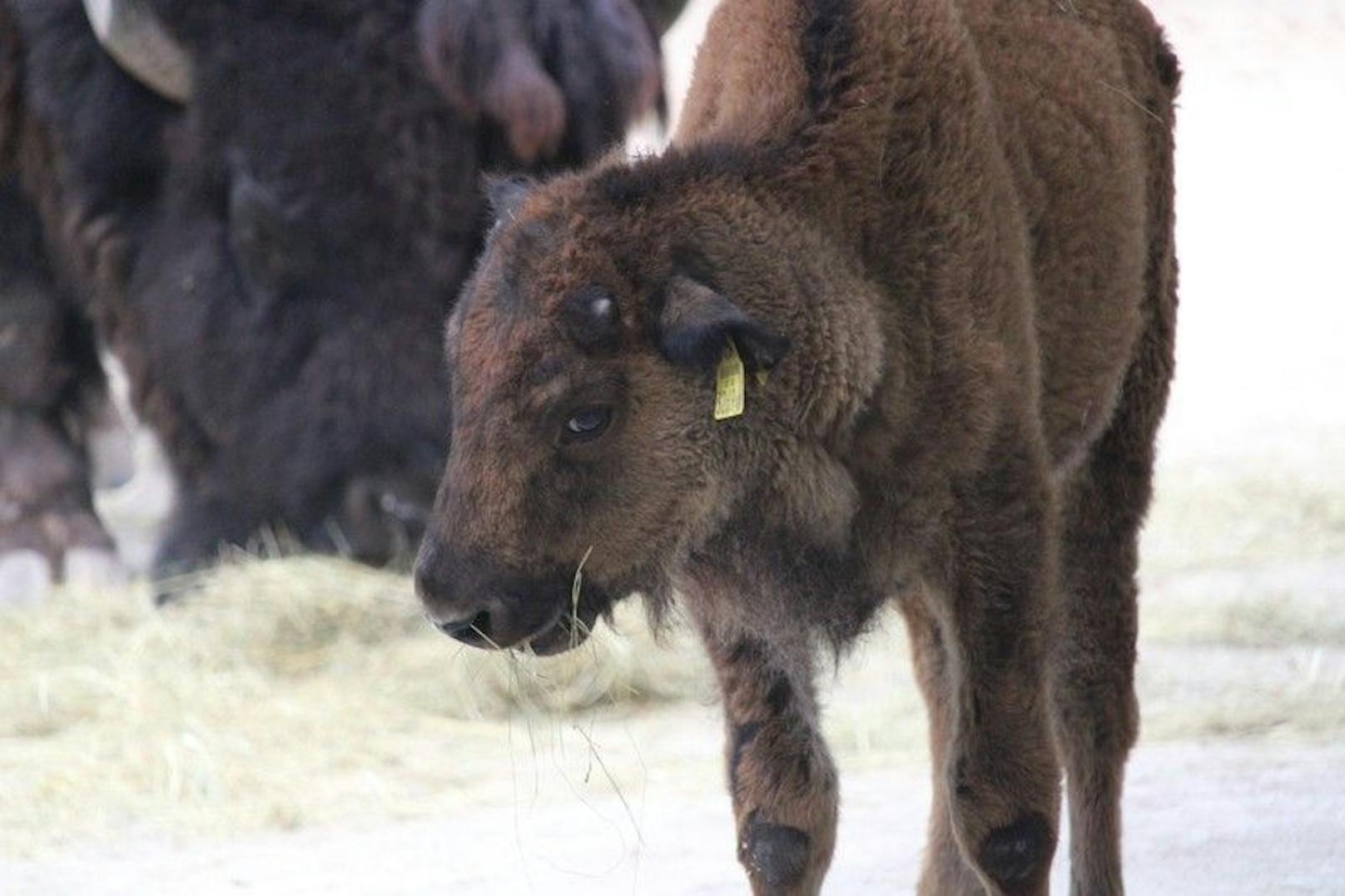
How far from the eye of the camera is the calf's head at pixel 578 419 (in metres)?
2.90

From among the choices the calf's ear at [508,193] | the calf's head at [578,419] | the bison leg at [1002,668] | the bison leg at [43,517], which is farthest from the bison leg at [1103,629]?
the bison leg at [43,517]

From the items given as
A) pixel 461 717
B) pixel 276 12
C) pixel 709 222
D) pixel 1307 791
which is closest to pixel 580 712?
pixel 461 717

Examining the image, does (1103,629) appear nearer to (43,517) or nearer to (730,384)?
(730,384)

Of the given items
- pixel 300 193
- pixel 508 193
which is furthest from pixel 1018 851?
pixel 300 193

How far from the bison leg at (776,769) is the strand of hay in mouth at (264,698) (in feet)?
3.58

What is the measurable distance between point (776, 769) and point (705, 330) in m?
0.80

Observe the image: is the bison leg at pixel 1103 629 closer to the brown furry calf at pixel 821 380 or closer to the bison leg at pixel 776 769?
the brown furry calf at pixel 821 380

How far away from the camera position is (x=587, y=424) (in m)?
2.94

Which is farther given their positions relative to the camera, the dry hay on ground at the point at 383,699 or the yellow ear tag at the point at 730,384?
the dry hay on ground at the point at 383,699

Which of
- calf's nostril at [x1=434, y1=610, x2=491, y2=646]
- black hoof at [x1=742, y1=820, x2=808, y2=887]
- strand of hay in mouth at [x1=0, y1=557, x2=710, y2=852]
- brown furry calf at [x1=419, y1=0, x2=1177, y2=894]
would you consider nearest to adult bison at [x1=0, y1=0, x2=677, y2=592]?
strand of hay in mouth at [x1=0, y1=557, x2=710, y2=852]

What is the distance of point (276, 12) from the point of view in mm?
6383

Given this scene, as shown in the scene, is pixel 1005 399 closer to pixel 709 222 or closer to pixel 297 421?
pixel 709 222

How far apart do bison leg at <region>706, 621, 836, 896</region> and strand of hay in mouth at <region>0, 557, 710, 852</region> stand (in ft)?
3.58

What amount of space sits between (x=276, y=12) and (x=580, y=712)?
2.14 metres
